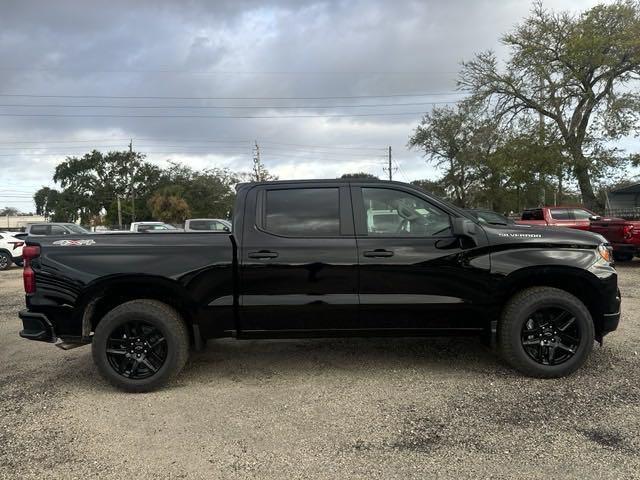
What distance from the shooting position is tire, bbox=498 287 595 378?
4.54m

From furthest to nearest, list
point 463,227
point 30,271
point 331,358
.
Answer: point 331,358 → point 30,271 → point 463,227

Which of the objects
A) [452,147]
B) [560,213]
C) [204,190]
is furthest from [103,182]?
[560,213]

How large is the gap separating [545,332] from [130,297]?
12.4 ft

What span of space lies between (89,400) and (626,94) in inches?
1167

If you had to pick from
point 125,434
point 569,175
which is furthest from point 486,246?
point 569,175

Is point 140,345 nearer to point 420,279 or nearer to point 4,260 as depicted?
point 420,279

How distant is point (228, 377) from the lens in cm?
493

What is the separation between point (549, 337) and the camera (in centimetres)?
462

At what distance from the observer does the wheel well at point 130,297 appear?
456 cm

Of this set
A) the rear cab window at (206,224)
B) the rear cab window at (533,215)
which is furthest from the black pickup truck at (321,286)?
the rear cab window at (206,224)

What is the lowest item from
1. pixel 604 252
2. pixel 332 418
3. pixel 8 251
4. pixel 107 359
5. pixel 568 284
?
pixel 332 418

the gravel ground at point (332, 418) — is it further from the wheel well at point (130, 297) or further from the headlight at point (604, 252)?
the headlight at point (604, 252)

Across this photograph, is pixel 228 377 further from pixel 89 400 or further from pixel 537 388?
pixel 537 388

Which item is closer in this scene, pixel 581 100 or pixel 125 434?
pixel 125 434
